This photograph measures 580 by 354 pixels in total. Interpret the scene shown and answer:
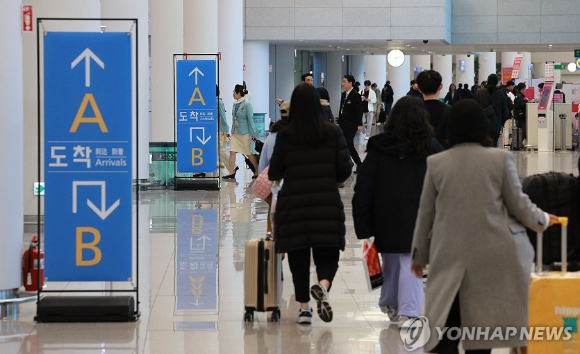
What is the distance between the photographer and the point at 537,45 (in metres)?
43.8

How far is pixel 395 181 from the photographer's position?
24.0 ft

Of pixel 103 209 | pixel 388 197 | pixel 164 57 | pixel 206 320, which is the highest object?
pixel 164 57

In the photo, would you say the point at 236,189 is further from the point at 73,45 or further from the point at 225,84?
the point at 73,45

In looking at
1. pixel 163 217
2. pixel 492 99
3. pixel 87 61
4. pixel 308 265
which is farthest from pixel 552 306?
pixel 492 99

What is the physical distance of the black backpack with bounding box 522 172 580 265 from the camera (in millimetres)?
6570

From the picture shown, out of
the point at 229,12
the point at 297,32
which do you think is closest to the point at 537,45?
the point at 297,32

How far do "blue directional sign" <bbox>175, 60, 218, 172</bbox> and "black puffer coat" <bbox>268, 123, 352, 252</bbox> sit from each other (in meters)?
10.8

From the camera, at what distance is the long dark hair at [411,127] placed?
7.30 meters

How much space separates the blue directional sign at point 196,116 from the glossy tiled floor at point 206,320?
18.8 ft

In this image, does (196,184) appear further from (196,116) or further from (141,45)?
(141,45)

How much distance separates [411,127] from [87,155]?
2.30 meters

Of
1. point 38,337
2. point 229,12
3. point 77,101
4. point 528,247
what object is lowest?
point 38,337

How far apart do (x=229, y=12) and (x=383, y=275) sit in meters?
22.3

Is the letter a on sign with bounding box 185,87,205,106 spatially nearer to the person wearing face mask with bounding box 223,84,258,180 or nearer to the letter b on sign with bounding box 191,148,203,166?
the letter b on sign with bounding box 191,148,203,166
